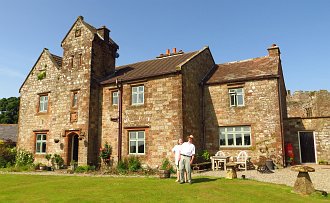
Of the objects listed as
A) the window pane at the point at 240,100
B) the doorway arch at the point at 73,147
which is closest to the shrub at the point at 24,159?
the doorway arch at the point at 73,147

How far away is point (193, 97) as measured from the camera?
1947cm

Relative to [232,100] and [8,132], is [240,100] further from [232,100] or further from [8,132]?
[8,132]

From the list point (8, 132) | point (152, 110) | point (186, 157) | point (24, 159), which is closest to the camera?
point (186, 157)

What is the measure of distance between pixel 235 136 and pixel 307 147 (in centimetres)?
568

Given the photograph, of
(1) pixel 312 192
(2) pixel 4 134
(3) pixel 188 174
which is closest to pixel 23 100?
(2) pixel 4 134

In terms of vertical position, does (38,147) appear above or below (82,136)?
below

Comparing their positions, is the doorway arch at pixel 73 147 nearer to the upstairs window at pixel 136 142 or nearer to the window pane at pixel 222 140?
the upstairs window at pixel 136 142

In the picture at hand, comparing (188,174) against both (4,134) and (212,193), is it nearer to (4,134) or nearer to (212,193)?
(212,193)

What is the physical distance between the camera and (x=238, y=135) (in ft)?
62.7

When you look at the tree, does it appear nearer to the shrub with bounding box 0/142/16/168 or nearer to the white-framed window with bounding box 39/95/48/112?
the shrub with bounding box 0/142/16/168

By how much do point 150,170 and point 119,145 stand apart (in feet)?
11.2

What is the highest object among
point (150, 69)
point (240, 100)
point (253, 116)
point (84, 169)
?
point (150, 69)

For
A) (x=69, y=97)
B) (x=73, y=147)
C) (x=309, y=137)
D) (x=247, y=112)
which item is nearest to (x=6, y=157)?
A: (x=73, y=147)

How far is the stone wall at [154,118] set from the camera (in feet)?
57.3
